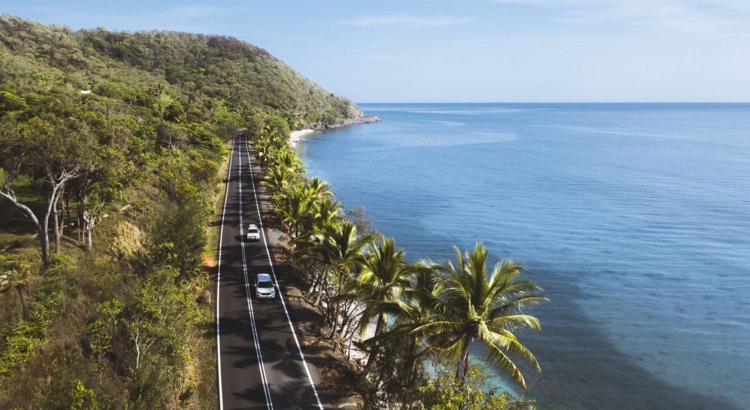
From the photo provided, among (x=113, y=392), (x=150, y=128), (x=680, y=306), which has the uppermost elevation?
(x=150, y=128)

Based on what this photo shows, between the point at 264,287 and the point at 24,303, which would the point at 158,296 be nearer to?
the point at 24,303

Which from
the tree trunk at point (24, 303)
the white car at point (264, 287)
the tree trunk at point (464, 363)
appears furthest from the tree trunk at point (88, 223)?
the tree trunk at point (464, 363)

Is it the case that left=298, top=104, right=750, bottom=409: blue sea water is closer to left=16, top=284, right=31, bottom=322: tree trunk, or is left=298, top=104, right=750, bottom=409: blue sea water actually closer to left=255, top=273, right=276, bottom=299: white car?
left=255, top=273, right=276, bottom=299: white car

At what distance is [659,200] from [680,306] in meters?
45.0

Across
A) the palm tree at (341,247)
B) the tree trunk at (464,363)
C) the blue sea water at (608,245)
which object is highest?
the palm tree at (341,247)

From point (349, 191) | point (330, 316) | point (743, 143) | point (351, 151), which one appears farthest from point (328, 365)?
point (743, 143)

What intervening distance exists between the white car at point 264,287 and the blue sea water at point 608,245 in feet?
63.6

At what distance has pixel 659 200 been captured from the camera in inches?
3219

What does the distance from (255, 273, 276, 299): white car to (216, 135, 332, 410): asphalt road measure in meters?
0.42

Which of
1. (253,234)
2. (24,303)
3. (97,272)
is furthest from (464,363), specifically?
(253,234)

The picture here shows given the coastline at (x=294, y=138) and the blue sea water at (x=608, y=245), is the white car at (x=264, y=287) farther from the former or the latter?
the coastline at (x=294, y=138)

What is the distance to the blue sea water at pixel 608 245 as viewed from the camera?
1318 inches

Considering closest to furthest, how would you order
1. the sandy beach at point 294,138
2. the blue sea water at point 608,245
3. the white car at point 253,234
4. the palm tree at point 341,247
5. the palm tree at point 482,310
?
the palm tree at point 482,310
the palm tree at point 341,247
the blue sea water at point 608,245
the white car at point 253,234
the sandy beach at point 294,138

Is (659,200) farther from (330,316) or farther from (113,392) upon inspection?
(113,392)
